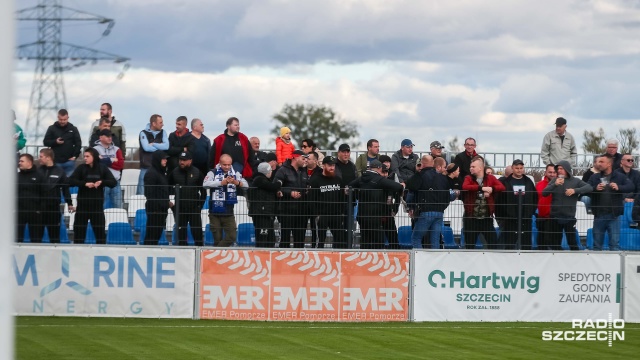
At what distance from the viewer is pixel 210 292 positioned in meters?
16.2

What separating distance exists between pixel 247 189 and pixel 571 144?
7643 millimetres

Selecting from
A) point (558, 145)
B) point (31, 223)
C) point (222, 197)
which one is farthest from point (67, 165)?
point (558, 145)

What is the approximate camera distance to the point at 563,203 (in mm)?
16656

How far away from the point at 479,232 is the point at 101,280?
6414 mm

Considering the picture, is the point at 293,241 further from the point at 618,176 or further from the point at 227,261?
the point at 618,176

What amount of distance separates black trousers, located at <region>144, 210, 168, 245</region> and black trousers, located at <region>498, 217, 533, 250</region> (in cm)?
572

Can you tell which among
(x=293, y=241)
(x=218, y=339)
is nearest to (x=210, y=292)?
(x=293, y=241)

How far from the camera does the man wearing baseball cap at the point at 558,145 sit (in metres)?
20.0

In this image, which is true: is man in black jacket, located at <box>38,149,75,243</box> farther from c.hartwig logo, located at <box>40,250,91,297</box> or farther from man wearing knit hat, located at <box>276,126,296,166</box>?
man wearing knit hat, located at <box>276,126,296,166</box>

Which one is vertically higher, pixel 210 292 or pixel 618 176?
pixel 618 176

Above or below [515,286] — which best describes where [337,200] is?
above

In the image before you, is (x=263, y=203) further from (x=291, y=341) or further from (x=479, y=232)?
(x=479, y=232)

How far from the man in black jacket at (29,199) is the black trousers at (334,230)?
464 cm

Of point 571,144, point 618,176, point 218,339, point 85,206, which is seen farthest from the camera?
point 571,144
